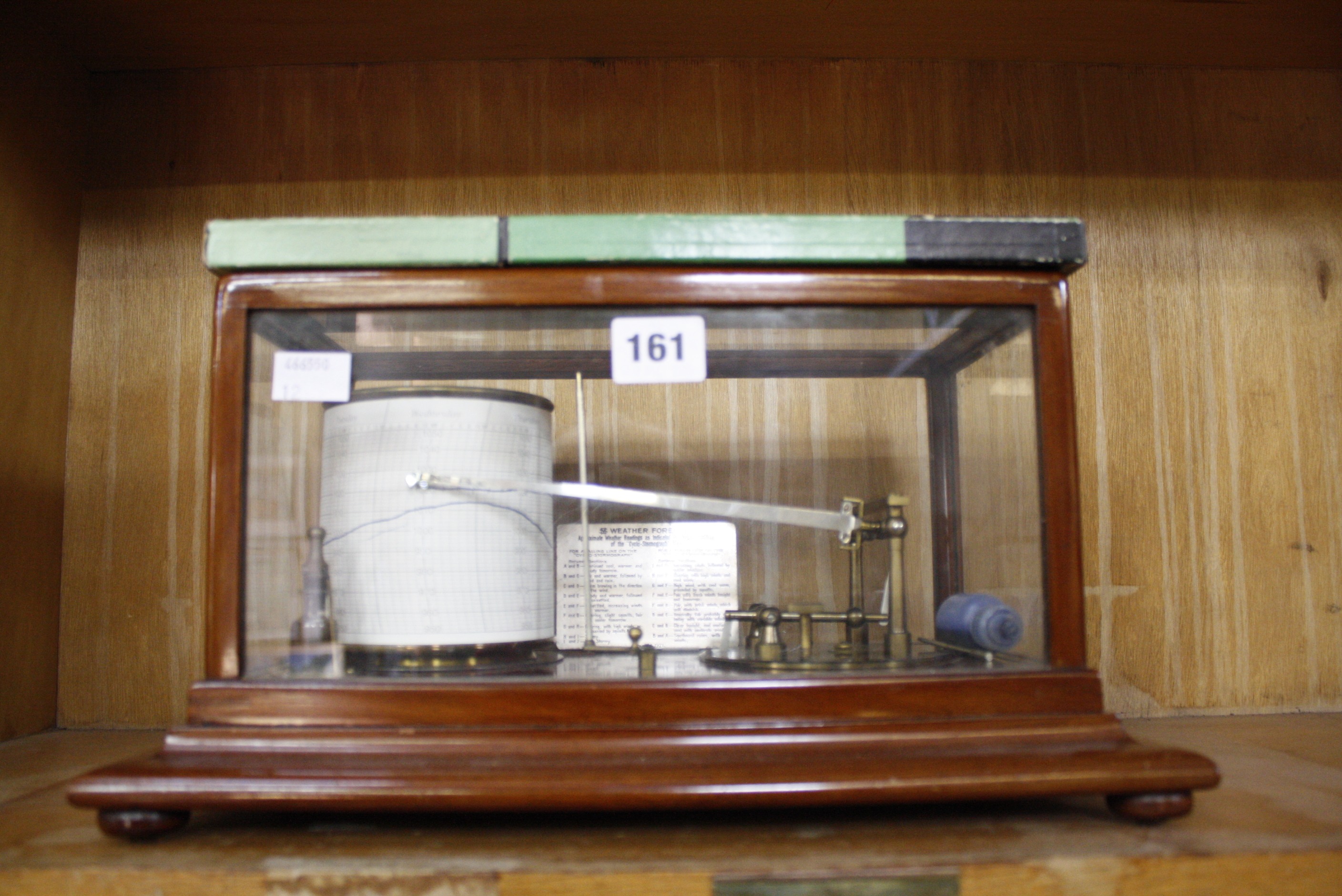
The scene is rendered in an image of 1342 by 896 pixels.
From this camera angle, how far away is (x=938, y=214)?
1.08 m

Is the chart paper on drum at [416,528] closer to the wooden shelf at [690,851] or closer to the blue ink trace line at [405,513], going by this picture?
Answer: the blue ink trace line at [405,513]

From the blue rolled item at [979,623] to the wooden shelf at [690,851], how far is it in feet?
0.43

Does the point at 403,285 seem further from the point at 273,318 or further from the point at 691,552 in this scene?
the point at 691,552

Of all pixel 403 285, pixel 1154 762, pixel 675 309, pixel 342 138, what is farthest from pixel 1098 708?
pixel 342 138

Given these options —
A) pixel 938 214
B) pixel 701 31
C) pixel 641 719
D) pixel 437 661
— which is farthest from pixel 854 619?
pixel 701 31

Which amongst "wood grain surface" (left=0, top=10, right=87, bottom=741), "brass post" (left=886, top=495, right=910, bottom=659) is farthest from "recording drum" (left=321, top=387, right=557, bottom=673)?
"wood grain surface" (left=0, top=10, right=87, bottom=741)

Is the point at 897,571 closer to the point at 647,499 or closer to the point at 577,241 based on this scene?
the point at 647,499

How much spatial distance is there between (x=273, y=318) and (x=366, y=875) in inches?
16.9

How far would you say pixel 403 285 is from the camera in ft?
2.23

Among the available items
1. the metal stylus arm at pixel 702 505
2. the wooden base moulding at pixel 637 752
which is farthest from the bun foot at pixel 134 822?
the metal stylus arm at pixel 702 505

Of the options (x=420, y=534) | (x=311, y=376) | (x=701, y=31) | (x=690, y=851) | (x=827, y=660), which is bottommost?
(x=690, y=851)

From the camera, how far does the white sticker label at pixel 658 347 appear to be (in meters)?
0.70

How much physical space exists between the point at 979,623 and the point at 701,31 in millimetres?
751

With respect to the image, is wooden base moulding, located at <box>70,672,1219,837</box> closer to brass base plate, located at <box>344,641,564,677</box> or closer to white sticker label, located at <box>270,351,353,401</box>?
brass base plate, located at <box>344,641,564,677</box>
